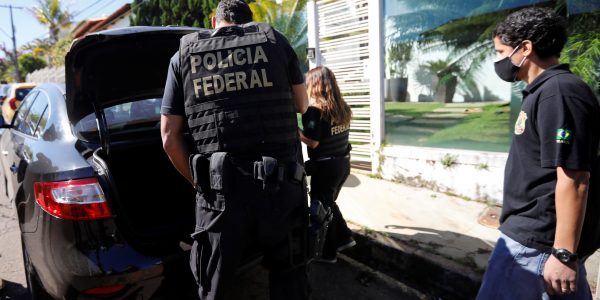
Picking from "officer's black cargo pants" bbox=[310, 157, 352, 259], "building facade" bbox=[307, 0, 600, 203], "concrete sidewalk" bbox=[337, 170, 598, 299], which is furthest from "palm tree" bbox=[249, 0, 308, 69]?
Answer: "officer's black cargo pants" bbox=[310, 157, 352, 259]

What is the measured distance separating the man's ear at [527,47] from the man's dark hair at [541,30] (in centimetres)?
1

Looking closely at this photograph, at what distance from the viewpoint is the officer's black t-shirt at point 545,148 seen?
1329 millimetres

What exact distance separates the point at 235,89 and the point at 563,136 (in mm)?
1321

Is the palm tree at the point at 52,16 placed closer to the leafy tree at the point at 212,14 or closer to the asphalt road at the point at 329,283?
the leafy tree at the point at 212,14

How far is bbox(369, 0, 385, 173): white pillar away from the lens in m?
4.82

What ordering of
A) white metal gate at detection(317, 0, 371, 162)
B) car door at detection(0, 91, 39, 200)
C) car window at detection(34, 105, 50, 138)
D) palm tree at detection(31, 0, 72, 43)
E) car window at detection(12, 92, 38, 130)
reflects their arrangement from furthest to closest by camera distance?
palm tree at detection(31, 0, 72, 43) → white metal gate at detection(317, 0, 371, 162) → car window at detection(12, 92, 38, 130) → car door at detection(0, 91, 39, 200) → car window at detection(34, 105, 50, 138)

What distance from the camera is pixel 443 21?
171 inches

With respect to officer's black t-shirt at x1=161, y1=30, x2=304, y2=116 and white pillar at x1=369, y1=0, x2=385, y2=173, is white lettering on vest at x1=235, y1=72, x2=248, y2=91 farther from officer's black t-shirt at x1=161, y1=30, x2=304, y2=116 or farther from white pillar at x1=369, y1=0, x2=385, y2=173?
white pillar at x1=369, y1=0, x2=385, y2=173

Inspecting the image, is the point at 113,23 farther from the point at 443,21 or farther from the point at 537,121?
the point at 537,121

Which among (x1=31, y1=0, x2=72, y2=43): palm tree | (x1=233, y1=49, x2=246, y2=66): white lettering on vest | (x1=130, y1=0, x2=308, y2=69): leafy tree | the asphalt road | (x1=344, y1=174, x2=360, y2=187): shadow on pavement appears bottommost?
the asphalt road

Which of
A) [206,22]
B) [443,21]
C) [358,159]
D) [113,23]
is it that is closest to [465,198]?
[358,159]

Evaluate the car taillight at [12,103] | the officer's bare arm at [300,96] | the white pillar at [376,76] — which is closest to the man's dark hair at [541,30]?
the officer's bare arm at [300,96]

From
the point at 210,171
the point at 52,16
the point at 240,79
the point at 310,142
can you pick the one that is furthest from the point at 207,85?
the point at 52,16

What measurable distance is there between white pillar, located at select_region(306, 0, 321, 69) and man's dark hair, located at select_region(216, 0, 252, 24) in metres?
3.87
